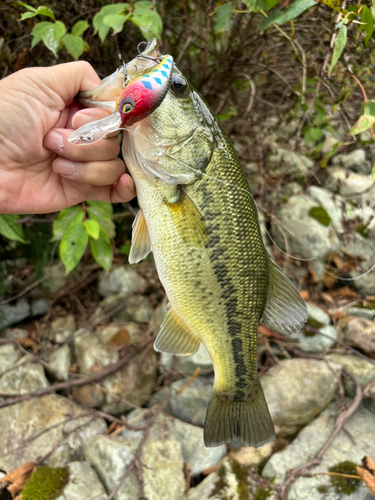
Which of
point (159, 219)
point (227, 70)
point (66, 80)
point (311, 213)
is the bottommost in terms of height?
point (311, 213)

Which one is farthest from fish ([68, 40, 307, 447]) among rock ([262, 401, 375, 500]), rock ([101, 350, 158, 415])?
rock ([101, 350, 158, 415])

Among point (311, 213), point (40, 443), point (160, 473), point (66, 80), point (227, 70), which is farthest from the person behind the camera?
point (311, 213)

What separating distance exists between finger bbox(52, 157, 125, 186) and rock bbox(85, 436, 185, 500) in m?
1.83

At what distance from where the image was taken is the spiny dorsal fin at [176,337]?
69.1 inches

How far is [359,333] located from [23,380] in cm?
278

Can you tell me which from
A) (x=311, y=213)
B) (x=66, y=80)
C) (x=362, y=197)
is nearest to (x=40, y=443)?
(x=66, y=80)

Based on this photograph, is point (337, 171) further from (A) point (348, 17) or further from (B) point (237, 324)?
(B) point (237, 324)

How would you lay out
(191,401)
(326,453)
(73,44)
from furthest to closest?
(191,401), (326,453), (73,44)

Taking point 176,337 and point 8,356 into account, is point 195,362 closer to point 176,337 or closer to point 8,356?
point 176,337

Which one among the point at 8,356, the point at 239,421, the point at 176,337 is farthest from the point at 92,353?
the point at 239,421

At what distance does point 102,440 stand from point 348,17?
2.94 meters

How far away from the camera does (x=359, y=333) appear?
2986mm

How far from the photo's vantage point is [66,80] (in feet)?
5.06

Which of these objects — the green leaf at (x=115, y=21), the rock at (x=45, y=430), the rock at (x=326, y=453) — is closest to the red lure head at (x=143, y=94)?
the green leaf at (x=115, y=21)
